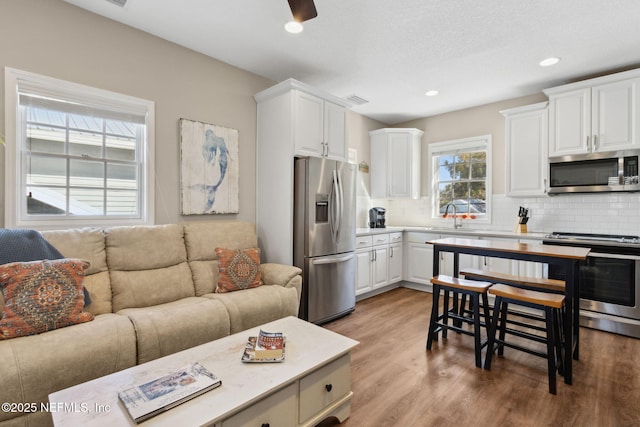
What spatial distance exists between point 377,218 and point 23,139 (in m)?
4.14

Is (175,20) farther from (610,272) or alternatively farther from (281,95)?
(610,272)

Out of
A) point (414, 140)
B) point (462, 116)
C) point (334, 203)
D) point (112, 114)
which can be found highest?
point (462, 116)

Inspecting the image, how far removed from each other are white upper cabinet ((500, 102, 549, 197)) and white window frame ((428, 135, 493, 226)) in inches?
16.6

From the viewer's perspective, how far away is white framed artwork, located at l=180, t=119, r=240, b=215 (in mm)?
3051

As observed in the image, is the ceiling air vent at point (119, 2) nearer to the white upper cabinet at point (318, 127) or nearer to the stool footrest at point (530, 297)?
the white upper cabinet at point (318, 127)

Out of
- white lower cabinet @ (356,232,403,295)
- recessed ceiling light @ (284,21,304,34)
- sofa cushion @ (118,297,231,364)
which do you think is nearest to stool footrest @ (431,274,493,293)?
white lower cabinet @ (356,232,403,295)

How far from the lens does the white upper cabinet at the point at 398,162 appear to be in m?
5.07

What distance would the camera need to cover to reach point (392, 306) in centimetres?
398

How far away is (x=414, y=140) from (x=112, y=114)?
4.12 m

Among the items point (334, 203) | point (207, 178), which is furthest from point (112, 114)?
point (334, 203)

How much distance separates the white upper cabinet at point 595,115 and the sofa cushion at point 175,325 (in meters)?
4.07

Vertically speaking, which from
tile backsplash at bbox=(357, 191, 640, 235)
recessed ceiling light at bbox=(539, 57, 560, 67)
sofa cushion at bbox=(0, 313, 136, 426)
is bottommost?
sofa cushion at bbox=(0, 313, 136, 426)

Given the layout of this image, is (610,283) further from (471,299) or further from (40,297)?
(40,297)

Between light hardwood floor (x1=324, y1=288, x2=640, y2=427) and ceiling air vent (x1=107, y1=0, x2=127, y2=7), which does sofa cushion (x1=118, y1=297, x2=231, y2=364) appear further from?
ceiling air vent (x1=107, y1=0, x2=127, y2=7)
